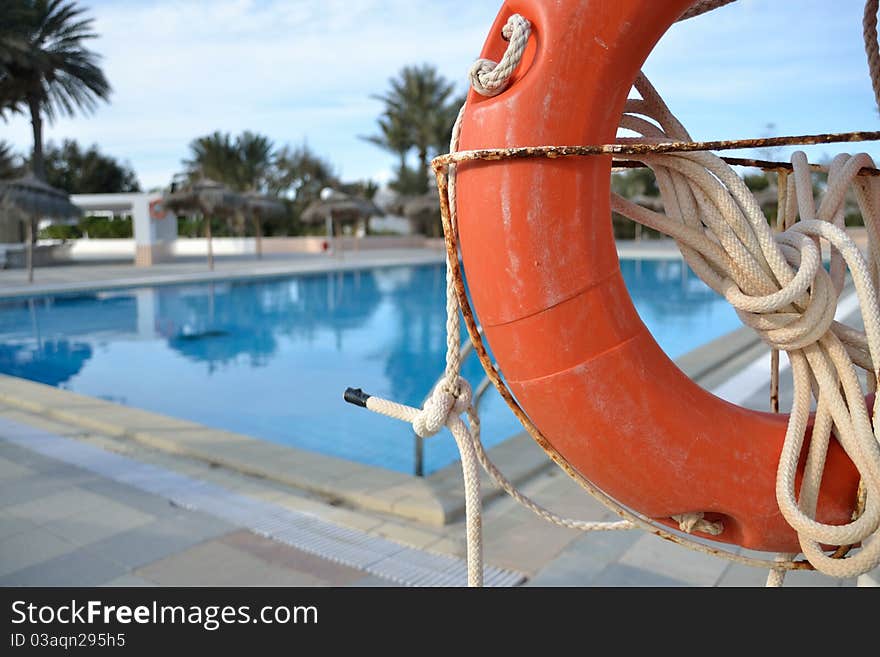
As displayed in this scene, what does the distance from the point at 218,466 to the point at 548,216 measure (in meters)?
2.57

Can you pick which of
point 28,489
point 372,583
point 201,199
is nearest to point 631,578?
point 372,583

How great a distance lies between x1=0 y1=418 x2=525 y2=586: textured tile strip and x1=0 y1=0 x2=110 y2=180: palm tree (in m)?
17.1

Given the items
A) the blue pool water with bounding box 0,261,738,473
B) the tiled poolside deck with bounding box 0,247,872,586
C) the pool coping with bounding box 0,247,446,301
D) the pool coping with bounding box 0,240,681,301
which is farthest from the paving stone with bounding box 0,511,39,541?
the pool coping with bounding box 0,247,446,301

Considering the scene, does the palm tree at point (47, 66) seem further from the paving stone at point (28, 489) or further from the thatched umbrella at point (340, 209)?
the paving stone at point (28, 489)

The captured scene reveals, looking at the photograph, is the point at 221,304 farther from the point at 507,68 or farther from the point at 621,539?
the point at 507,68

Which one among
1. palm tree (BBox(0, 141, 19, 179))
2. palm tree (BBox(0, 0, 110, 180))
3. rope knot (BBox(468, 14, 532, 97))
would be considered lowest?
rope knot (BBox(468, 14, 532, 97))

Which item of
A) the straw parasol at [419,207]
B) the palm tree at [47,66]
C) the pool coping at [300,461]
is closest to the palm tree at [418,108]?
the straw parasol at [419,207]

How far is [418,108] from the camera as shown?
23438 millimetres

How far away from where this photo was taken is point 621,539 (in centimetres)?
226

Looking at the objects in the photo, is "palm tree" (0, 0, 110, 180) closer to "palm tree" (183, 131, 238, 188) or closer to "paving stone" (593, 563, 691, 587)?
"palm tree" (183, 131, 238, 188)

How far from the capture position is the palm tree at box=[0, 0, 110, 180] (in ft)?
54.4

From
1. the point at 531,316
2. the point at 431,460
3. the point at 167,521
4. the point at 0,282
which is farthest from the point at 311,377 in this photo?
the point at 0,282

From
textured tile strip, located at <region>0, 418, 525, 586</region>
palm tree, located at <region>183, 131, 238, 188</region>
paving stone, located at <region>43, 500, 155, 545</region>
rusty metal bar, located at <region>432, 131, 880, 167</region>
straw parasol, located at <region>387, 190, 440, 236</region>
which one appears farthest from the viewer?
palm tree, located at <region>183, 131, 238, 188</region>

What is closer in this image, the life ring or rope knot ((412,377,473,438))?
the life ring
